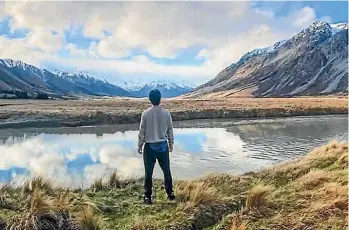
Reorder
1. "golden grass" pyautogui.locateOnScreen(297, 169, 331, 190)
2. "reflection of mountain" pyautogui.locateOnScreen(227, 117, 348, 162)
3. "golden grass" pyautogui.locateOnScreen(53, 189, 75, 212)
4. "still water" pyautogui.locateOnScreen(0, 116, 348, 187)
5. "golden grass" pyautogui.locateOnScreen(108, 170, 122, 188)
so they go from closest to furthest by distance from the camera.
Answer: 1. "golden grass" pyautogui.locateOnScreen(53, 189, 75, 212)
2. "golden grass" pyautogui.locateOnScreen(297, 169, 331, 190)
3. "golden grass" pyautogui.locateOnScreen(108, 170, 122, 188)
4. "still water" pyautogui.locateOnScreen(0, 116, 348, 187)
5. "reflection of mountain" pyautogui.locateOnScreen(227, 117, 348, 162)

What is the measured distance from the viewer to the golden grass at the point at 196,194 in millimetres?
7730

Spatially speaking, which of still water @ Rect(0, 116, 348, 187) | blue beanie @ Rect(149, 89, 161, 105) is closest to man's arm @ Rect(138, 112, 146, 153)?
blue beanie @ Rect(149, 89, 161, 105)

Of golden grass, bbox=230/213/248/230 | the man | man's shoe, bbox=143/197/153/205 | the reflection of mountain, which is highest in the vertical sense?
the man

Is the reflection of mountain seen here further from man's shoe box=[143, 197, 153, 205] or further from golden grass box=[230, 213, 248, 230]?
golden grass box=[230, 213, 248, 230]

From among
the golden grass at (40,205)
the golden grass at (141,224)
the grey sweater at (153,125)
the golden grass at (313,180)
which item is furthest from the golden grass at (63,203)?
the golden grass at (313,180)

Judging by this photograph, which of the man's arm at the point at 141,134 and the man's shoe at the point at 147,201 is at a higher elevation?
the man's arm at the point at 141,134

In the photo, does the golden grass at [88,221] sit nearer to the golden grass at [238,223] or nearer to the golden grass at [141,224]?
the golden grass at [141,224]

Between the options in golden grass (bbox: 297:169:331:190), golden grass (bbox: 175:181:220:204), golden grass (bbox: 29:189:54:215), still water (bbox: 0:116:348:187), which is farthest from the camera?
still water (bbox: 0:116:348:187)

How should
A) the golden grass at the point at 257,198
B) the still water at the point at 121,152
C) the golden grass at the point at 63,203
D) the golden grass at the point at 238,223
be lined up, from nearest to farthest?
1. the golden grass at the point at 238,223
2. the golden grass at the point at 63,203
3. the golden grass at the point at 257,198
4. the still water at the point at 121,152

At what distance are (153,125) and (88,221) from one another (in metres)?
2.08

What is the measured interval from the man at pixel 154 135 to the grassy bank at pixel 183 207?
670 mm

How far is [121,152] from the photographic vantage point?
67.9 ft

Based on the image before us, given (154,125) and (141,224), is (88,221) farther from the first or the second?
(154,125)

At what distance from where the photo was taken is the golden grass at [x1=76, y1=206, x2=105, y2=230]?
6617 mm
